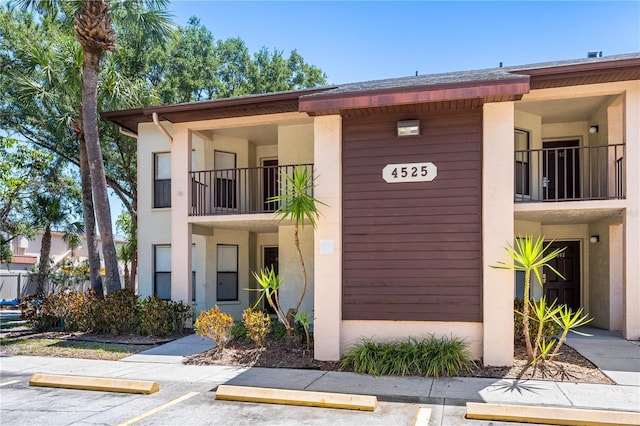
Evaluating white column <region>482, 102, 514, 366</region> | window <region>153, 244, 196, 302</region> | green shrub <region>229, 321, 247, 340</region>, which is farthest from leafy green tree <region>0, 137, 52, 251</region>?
white column <region>482, 102, 514, 366</region>

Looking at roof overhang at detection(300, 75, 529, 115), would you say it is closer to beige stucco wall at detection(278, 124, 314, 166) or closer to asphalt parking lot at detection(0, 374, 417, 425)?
beige stucco wall at detection(278, 124, 314, 166)

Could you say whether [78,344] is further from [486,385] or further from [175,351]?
[486,385]

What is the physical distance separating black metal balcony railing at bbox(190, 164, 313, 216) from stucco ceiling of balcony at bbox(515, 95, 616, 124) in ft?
18.0

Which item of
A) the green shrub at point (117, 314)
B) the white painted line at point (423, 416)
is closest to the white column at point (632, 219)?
the white painted line at point (423, 416)

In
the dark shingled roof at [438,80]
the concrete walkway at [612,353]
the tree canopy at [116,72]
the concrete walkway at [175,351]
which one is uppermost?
the tree canopy at [116,72]

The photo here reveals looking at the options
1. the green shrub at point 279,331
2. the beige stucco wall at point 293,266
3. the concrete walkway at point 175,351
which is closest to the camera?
the concrete walkway at point 175,351

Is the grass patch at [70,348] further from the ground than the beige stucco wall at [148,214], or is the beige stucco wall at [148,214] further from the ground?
the beige stucco wall at [148,214]

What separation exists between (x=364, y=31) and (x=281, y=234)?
7.77 metres

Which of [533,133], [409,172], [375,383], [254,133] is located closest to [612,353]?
[375,383]

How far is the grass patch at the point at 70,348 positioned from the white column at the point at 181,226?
7.02 feet

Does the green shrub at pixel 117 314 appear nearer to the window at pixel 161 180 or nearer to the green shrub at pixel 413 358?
the window at pixel 161 180

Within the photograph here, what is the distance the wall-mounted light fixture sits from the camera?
910 centimetres

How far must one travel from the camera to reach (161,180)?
49.8ft

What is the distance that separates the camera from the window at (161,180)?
15.1 metres
